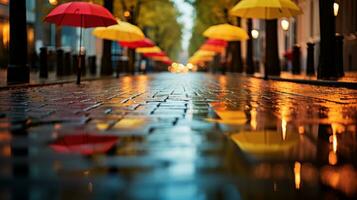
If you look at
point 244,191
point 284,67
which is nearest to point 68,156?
point 244,191

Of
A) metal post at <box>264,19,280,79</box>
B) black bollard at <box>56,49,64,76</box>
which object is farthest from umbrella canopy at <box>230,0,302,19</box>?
black bollard at <box>56,49,64,76</box>

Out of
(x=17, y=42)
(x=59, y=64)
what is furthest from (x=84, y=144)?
(x=59, y=64)

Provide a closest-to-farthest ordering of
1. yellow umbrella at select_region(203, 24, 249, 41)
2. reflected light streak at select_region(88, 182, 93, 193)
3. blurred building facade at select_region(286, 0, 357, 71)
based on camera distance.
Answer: reflected light streak at select_region(88, 182, 93, 193) < blurred building facade at select_region(286, 0, 357, 71) < yellow umbrella at select_region(203, 24, 249, 41)

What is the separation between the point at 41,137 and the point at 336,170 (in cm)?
279

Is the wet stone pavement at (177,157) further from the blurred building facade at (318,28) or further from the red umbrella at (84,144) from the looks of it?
the blurred building facade at (318,28)

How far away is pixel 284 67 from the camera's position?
47.2m

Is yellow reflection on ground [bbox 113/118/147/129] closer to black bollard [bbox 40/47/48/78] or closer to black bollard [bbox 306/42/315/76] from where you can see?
black bollard [bbox 40/47/48/78]

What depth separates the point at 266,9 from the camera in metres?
23.2

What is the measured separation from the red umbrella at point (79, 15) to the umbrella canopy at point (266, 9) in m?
5.14

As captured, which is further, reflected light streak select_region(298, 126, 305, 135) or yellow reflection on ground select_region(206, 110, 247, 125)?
yellow reflection on ground select_region(206, 110, 247, 125)

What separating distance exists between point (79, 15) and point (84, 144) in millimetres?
15478

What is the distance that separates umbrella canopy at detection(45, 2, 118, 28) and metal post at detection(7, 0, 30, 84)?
1.49 meters

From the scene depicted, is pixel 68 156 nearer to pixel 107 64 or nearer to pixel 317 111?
pixel 317 111

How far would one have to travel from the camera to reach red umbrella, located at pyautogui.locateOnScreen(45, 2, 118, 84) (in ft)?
63.0
